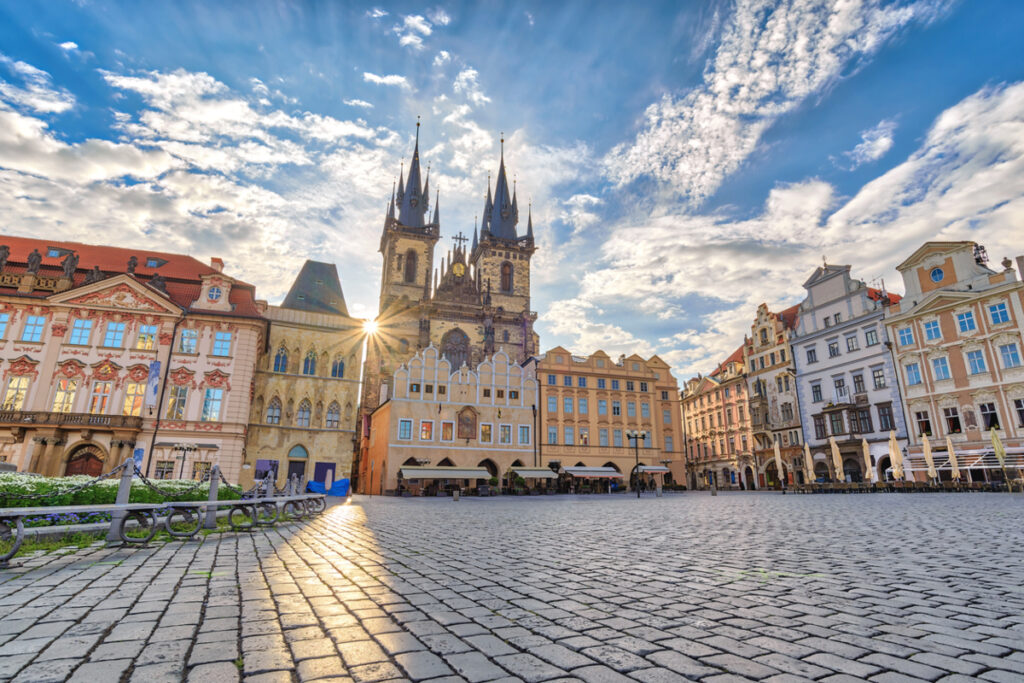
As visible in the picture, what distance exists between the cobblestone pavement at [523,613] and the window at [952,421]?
32089 mm

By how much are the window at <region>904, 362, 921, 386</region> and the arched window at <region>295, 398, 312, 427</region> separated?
40.9m

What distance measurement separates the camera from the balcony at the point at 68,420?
27.9m

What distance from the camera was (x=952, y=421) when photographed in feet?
109

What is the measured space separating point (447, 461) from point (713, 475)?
29851 mm

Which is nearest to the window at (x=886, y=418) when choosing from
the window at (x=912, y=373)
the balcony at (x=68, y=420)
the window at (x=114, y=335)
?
the window at (x=912, y=373)

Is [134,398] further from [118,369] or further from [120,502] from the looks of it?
[120,502]

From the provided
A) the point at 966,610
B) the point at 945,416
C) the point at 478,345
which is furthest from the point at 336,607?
the point at 478,345

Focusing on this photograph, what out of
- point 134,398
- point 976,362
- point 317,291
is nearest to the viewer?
point 134,398

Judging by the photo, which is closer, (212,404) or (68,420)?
(68,420)

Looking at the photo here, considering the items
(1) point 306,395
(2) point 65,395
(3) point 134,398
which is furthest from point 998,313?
(2) point 65,395

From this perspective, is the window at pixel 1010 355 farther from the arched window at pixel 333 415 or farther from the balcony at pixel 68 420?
the balcony at pixel 68 420

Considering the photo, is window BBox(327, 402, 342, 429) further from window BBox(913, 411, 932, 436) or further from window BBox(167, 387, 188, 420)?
window BBox(913, 411, 932, 436)

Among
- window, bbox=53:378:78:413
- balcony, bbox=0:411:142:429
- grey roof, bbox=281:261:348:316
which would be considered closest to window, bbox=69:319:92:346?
window, bbox=53:378:78:413

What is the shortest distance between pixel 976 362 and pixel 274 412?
45.2m
